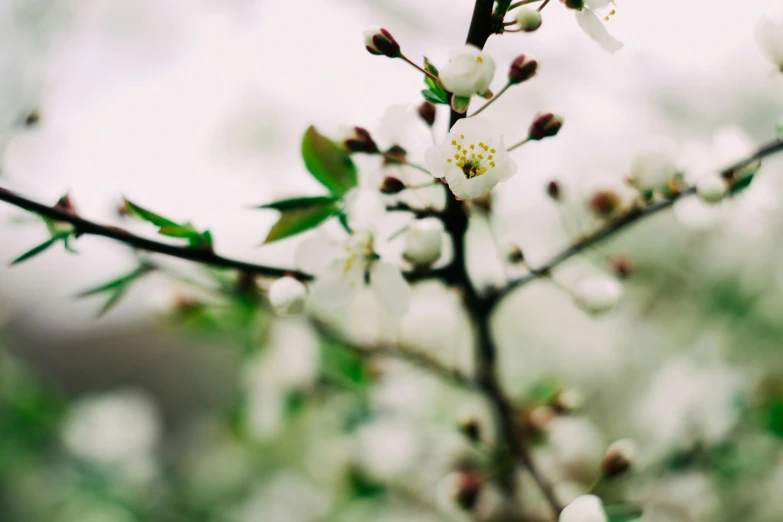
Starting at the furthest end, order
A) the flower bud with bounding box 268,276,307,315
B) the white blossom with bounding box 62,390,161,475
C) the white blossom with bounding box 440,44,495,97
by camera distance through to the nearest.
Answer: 1. the white blossom with bounding box 62,390,161,475
2. the flower bud with bounding box 268,276,307,315
3. the white blossom with bounding box 440,44,495,97

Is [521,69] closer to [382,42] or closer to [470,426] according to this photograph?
[382,42]

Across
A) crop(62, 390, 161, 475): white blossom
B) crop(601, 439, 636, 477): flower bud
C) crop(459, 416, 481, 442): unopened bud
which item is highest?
crop(62, 390, 161, 475): white blossom

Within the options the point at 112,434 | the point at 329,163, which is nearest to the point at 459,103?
the point at 329,163

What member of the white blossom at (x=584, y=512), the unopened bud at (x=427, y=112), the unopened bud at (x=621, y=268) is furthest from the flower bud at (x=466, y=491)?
the unopened bud at (x=427, y=112)

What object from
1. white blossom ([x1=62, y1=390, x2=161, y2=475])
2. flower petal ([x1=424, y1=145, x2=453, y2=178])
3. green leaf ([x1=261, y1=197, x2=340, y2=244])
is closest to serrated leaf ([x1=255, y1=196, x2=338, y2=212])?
green leaf ([x1=261, y1=197, x2=340, y2=244])

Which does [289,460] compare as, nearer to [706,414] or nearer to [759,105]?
[706,414]

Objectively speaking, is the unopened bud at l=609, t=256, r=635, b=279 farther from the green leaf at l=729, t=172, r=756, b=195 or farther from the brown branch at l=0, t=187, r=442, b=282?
the brown branch at l=0, t=187, r=442, b=282

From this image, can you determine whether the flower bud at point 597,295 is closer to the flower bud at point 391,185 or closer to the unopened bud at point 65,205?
the flower bud at point 391,185

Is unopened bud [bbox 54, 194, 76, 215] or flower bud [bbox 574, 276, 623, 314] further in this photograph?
flower bud [bbox 574, 276, 623, 314]
